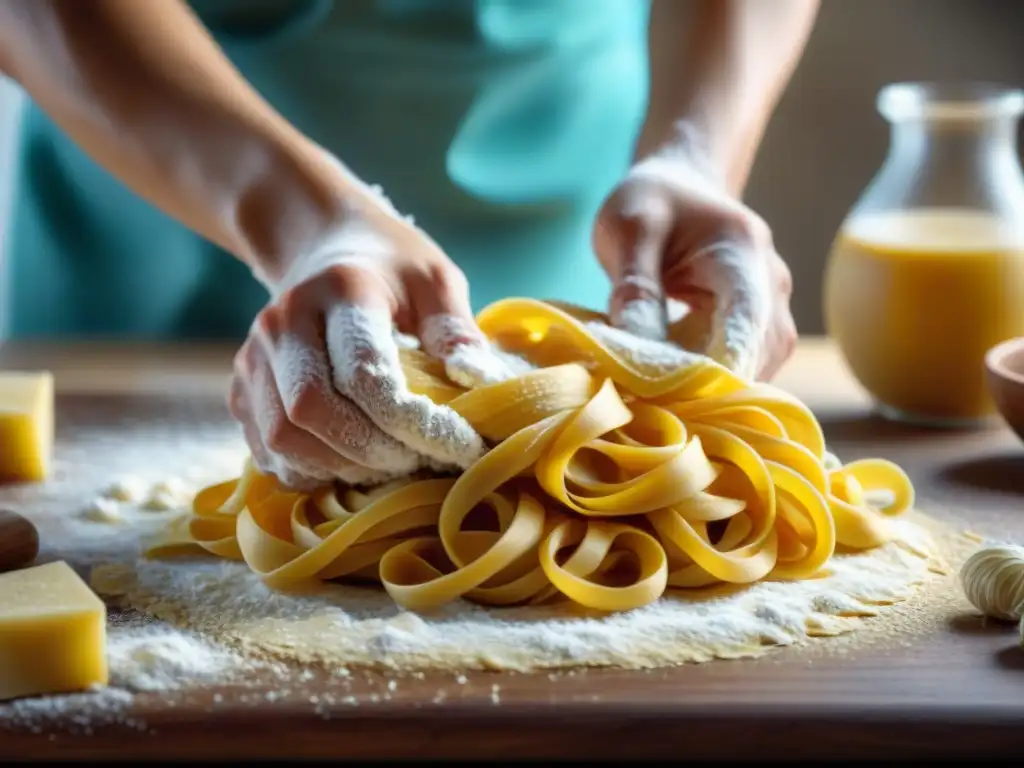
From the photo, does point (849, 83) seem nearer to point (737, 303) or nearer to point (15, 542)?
point (737, 303)

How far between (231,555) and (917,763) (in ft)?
2.05

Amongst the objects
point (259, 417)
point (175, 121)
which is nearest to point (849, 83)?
point (175, 121)

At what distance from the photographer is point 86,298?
2076 mm

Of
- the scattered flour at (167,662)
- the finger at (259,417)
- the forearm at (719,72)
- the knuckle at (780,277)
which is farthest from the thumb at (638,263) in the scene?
the scattered flour at (167,662)

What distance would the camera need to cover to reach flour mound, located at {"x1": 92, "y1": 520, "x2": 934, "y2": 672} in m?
1.05

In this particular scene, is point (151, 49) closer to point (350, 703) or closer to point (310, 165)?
point (310, 165)

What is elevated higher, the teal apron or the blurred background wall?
the blurred background wall

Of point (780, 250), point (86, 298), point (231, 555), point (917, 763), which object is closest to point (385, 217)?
point (231, 555)

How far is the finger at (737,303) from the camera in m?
1.33

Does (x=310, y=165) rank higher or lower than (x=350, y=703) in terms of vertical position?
higher

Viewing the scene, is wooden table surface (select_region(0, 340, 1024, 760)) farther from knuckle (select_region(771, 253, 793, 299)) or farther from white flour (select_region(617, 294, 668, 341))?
knuckle (select_region(771, 253, 793, 299))

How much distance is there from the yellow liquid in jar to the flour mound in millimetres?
498

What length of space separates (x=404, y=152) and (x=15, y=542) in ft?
3.14

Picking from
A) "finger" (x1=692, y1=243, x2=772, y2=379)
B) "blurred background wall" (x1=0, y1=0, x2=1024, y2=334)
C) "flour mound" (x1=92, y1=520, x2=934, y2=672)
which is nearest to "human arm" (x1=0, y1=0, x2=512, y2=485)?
"flour mound" (x1=92, y1=520, x2=934, y2=672)
